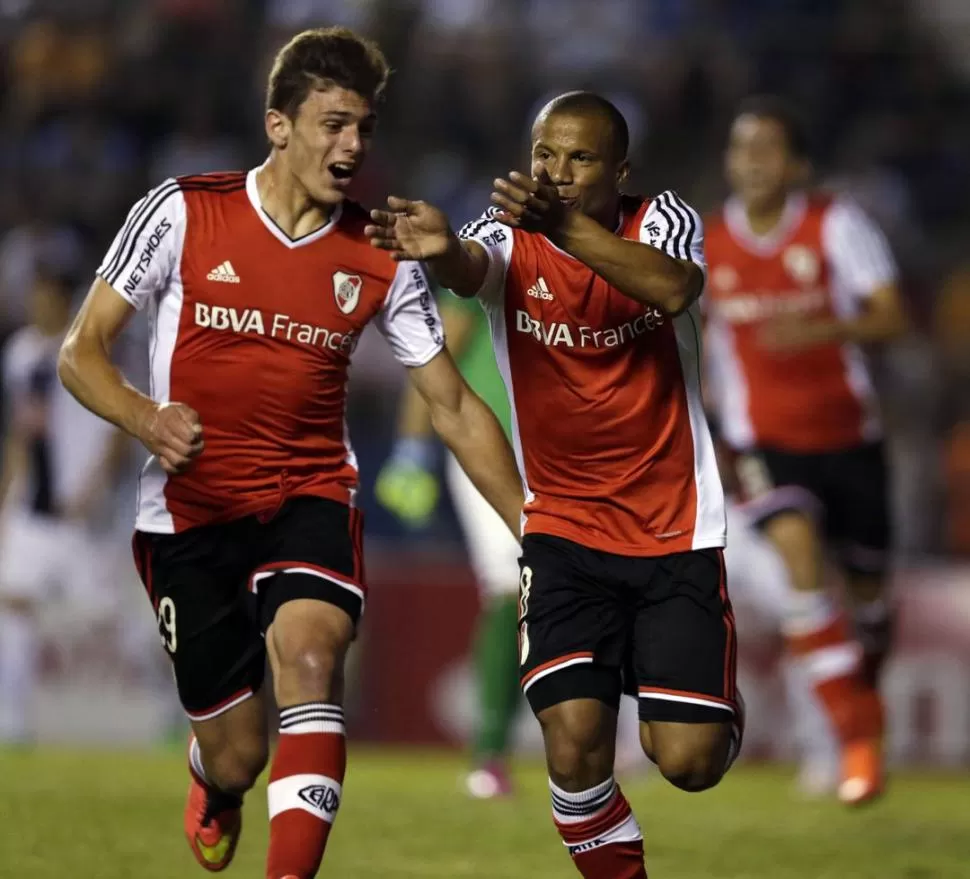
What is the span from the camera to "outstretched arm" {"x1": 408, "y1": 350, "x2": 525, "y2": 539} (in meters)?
5.64

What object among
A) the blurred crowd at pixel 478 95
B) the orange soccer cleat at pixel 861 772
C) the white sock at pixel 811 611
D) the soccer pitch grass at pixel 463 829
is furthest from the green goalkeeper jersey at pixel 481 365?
the blurred crowd at pixel 478 95

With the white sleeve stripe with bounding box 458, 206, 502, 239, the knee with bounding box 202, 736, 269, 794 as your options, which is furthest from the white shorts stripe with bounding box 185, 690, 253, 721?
the white sleeve stripe with bounding box 458, 206, 502, 239

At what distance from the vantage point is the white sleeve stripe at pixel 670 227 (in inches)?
205

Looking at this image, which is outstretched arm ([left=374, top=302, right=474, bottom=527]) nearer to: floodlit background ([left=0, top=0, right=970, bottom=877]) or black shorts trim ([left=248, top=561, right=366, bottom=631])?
black shorts trim ([left=248, top=561, right=366, bottom=631])

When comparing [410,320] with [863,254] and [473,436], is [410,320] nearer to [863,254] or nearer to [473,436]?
[473,436]

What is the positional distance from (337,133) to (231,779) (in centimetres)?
194

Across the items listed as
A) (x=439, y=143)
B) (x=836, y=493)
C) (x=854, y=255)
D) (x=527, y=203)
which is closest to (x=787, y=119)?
(x=854, y=255)

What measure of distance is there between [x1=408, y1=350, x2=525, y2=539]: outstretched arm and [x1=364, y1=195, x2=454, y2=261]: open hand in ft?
2.96

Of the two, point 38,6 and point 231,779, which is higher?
point 38,6

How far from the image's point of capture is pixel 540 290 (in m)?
5.39

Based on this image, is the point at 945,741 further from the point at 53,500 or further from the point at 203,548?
the point at 203,548

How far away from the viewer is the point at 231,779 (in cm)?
593

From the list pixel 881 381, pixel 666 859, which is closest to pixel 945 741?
pixel 881 381

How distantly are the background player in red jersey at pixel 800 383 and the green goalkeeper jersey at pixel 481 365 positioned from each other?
106cm
